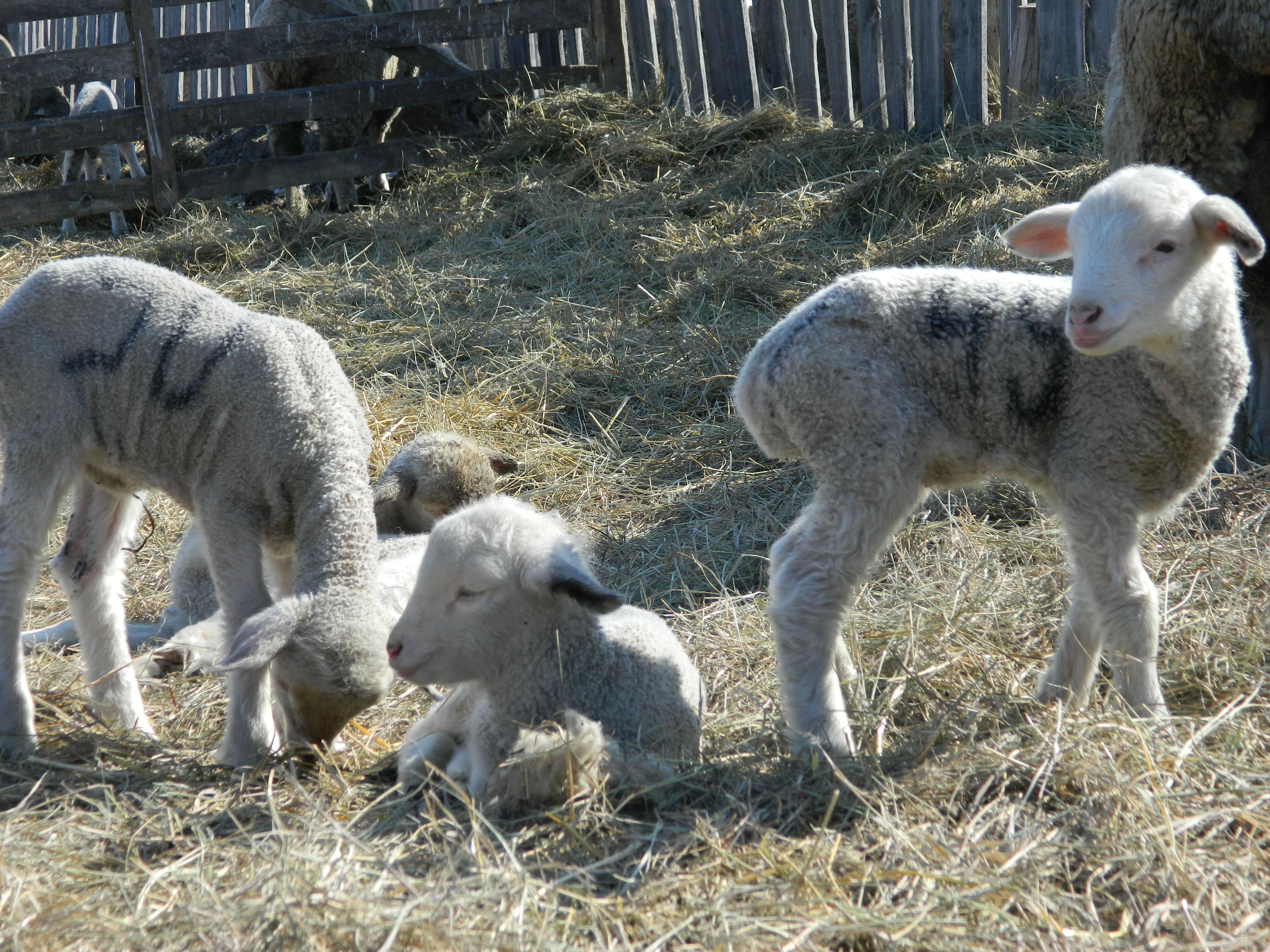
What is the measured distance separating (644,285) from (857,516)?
444 centimetres

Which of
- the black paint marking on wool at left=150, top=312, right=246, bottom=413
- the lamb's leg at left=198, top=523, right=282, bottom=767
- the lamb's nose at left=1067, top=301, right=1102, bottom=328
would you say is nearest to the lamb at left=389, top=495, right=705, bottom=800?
the lamb's leg at left=198, top=523, right=282, bottom=767

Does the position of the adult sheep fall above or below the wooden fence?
below

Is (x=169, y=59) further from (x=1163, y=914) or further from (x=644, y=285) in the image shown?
(x=1163, y=914)

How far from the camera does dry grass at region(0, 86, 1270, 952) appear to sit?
243 cm

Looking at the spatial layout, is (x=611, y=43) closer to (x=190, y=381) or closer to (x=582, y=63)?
(x=582, y=63)

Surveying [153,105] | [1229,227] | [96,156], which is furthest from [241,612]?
[96,156]


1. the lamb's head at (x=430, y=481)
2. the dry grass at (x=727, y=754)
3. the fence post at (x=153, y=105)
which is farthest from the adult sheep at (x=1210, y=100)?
the fence post at (x=153, y=105)

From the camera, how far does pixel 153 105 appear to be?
9445 mm

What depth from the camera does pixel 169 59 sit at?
9445mm

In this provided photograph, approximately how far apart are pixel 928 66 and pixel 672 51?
8.97 ft

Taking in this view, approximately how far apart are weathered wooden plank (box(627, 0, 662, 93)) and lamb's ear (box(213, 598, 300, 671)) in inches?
322

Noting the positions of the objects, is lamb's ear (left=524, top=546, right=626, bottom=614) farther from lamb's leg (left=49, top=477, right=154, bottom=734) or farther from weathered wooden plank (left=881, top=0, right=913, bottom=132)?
weathered wooden plank (left=881, top=0, right=913, bottom=132)

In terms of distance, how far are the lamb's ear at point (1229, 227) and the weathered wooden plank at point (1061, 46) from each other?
545 cm

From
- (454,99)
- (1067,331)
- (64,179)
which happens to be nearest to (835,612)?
(1067,331)
